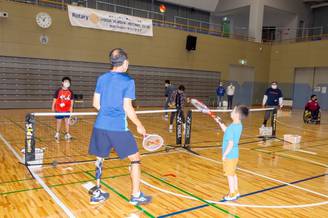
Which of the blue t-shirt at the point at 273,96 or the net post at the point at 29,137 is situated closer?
the net post at the point at 29,137

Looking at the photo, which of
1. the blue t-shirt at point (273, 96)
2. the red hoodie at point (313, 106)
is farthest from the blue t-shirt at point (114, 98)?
the red hoodie at point (313, 106)

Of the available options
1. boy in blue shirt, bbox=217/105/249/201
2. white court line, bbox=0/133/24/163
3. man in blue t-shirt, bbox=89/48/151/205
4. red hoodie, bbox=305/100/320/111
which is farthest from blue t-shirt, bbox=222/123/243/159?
red hoodie, bbox=305/100/320/111

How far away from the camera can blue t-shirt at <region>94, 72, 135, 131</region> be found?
3797mm

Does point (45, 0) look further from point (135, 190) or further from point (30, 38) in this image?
point (135, 190)

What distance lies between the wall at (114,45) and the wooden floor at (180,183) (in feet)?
34.2

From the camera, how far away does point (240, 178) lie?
5.79 meters

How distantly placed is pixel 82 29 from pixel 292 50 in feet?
62.3

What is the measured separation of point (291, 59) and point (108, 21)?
17.4 metres

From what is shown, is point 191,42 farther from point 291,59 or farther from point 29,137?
point 29,137

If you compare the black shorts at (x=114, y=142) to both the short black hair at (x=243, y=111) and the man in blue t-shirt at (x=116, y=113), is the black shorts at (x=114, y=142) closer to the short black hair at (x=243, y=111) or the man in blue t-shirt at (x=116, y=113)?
the man in blue t-shirt at (x=116, y=113)

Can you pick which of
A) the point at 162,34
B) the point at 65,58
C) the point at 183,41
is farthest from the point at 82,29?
the point at 183,41

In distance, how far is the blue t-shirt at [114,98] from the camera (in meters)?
3.80

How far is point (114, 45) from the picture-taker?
2052cm

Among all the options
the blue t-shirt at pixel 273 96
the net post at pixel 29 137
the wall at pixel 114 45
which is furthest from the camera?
the wall at pixel 114 45
